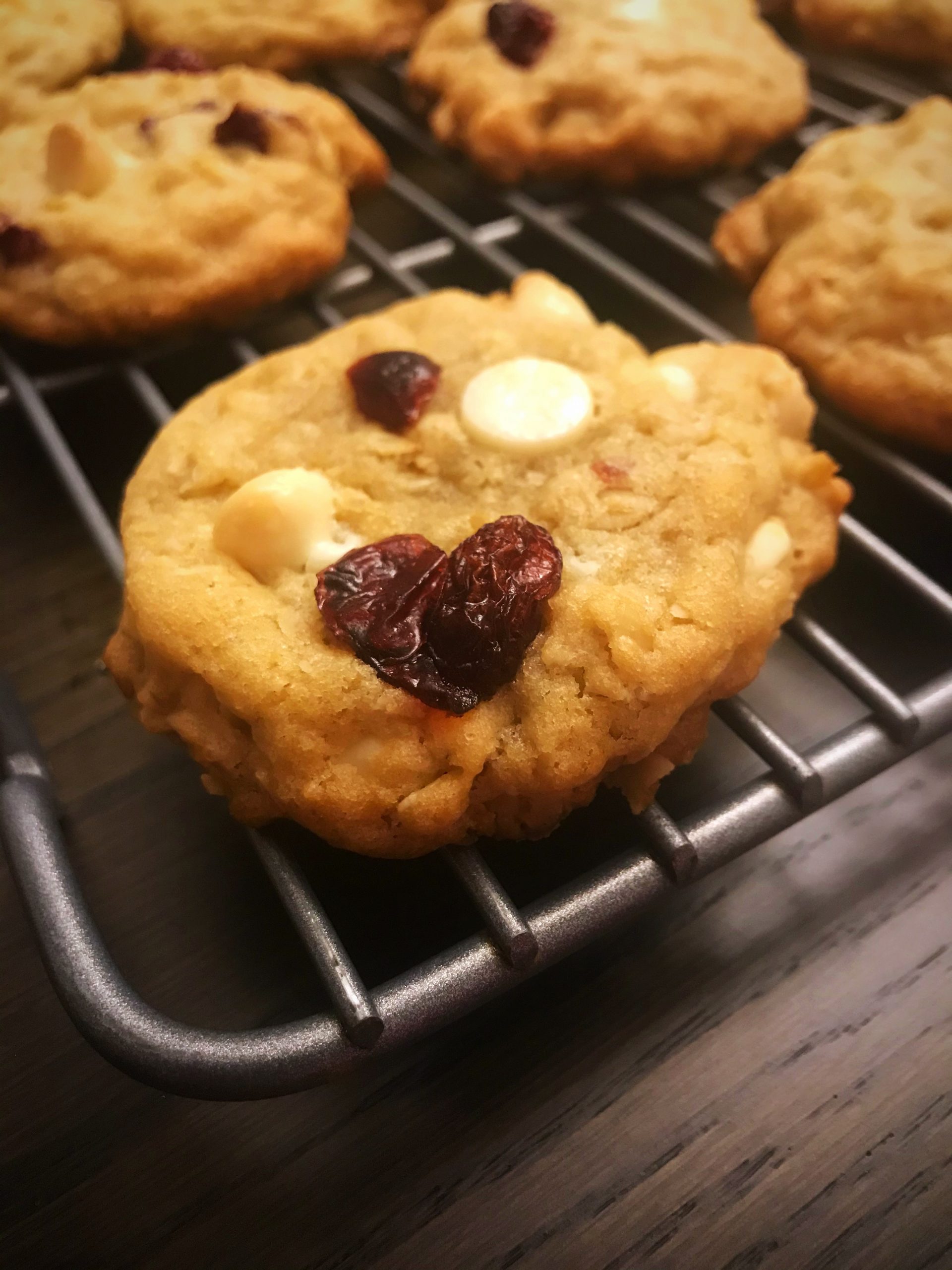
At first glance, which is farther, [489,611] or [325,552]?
[325,552]

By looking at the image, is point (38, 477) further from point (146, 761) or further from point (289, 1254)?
point (289, 1254)

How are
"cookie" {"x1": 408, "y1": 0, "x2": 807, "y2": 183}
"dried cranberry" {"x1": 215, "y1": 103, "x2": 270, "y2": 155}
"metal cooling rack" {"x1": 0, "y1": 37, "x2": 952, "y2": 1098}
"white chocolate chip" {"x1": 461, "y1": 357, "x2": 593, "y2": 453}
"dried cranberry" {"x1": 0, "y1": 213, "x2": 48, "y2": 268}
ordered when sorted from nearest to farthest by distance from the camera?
"metal cooling rack" {"x1": 0, "y1": 37, "x2": 952, "y2": 1098}, "white chocolate chip" {"x1": 461, "y1": 357, "x2": 593, "y2": 453}, "dried cranberry" {"x1": 0, "y1": 213, "x2": 48, "y2": 268}, "dried cranberry" {"x1": 215, "y1": 103, "x2": 270, "y2": 155}, "cookie" {"x1": 408, "y1": 0, "x2": 807, "y2": 183}

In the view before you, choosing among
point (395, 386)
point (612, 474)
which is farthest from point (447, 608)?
point (395, 386)

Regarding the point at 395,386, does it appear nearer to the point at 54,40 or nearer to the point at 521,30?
the point at 521,30

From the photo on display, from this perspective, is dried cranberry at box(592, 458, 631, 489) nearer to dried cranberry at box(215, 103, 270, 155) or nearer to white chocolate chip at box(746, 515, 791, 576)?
white chocolate chip at box(746, 515, 791, 576)

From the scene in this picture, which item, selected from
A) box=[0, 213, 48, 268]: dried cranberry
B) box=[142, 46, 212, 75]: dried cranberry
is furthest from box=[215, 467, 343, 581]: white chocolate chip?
box=[142, 46, 212, 75]: dried cranberry

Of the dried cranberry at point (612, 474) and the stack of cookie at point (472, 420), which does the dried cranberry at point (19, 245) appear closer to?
the stack of cookie at point (472, 420)

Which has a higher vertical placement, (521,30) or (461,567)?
(521,30)
